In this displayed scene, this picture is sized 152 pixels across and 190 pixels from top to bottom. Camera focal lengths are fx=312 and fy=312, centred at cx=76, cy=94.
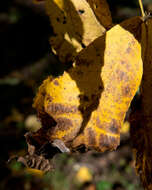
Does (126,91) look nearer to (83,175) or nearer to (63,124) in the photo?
(63,124)

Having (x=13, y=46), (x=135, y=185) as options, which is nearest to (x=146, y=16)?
(x=135, y=185)

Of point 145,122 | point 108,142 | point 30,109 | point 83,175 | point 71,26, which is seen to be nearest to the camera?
point 108,142

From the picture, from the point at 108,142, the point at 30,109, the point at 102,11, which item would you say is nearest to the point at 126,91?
the point at 108,142

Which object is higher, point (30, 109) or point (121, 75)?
point (121, 75)

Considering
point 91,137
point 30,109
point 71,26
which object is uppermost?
point 71,26

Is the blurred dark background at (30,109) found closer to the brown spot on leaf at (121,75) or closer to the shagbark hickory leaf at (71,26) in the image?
the shagbark hickory leaf at (71,26)

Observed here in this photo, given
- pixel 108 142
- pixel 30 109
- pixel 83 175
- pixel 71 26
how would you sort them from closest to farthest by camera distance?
pixel 108 142
pixel 71 26
pixel 83 175
pixel 30 109

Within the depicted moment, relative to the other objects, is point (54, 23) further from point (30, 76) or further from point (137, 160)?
point (30, 76)

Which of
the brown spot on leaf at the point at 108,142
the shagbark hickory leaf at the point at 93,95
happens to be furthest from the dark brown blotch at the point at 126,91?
the brown spot on leaf at the point at 108,142
